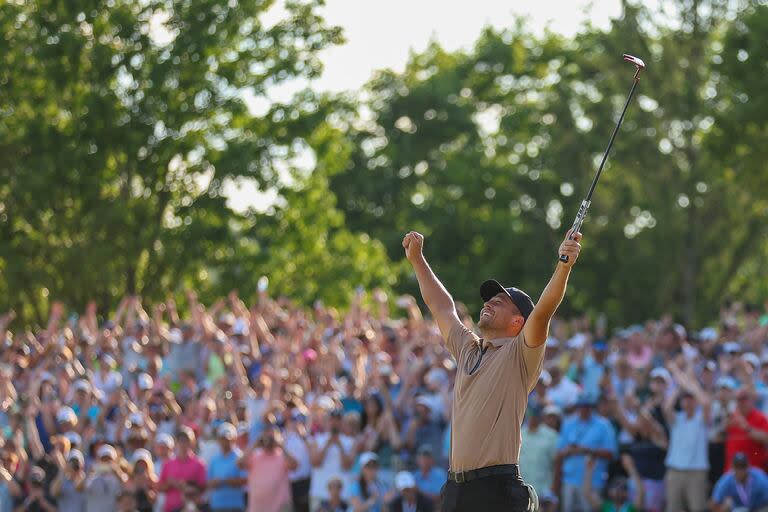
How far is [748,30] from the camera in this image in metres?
28.9

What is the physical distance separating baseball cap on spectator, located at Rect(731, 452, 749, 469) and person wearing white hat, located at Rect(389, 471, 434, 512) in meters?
3.12

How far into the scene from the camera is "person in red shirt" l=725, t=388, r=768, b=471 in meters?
16.2

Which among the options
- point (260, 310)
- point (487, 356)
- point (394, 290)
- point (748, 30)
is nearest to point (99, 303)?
point (260, 310)

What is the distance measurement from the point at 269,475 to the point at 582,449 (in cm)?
329

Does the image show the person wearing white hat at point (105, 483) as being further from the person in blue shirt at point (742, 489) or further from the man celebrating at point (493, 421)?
the man celebrating at point (493, 421)

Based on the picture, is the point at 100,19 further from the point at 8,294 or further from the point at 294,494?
the point at 294,494

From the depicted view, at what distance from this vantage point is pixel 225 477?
59.3 feet

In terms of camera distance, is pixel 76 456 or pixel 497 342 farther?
pixel 76 456

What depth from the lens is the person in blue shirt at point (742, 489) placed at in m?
15.9

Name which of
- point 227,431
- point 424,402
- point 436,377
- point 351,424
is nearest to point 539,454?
point 424,402

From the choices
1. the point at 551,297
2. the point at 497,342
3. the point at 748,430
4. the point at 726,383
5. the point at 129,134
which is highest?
the point at 551,297

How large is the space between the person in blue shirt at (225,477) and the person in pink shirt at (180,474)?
5.2 inches

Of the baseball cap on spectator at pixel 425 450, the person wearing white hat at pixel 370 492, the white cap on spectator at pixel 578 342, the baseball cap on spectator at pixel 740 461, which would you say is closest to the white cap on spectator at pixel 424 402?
the baseball cap on spectator at pixel 425 450

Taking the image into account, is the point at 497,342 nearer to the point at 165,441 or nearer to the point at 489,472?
the point at 489,472
